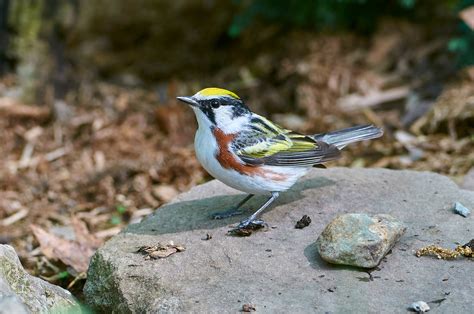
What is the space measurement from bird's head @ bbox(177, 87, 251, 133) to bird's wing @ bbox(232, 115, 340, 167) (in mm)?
119

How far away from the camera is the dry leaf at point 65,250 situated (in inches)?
224

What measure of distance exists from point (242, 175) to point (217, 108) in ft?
1.66

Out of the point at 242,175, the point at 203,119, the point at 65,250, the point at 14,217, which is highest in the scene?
the point at 203,119

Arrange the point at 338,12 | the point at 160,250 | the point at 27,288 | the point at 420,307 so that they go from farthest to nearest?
the point at 338,12
the point at 160,250
the point at 27,288
the point at 420,307

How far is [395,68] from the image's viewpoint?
29.8 feet

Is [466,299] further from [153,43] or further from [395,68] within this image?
[153,43]

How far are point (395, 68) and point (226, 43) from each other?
265cm

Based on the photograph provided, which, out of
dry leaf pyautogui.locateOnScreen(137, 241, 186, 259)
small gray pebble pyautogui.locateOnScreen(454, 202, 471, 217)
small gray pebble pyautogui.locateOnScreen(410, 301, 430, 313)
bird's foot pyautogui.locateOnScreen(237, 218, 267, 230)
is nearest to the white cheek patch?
bird's foot pyautogui.locateOnScreen(237, 218, 267, 230)

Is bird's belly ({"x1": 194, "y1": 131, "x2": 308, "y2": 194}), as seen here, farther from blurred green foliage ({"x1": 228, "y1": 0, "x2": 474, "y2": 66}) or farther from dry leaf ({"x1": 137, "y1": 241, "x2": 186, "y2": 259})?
blurred green foliage ({"x1": 228, "y1": 0, "x2": 474, "y2": 66})

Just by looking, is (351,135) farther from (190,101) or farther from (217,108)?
(190,101)

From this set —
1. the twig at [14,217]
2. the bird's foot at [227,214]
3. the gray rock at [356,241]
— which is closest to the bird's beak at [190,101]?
the bird's foot at [227,214]

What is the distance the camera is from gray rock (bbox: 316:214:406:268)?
13.9ft

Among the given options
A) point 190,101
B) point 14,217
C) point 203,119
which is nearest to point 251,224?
point 203,119

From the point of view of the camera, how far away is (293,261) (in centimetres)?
445
